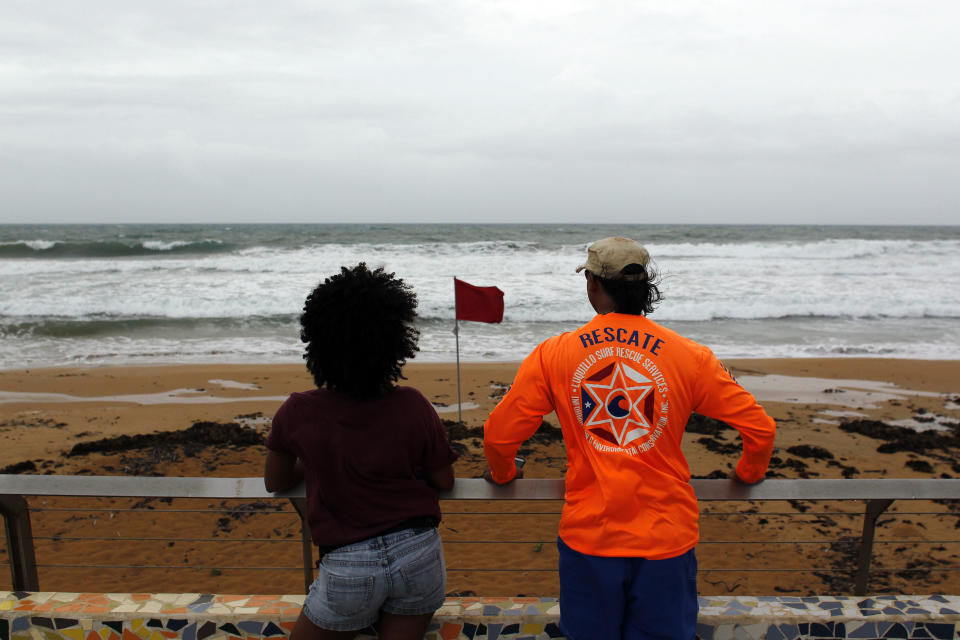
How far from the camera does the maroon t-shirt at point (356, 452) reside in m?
1.68

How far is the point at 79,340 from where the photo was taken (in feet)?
44.3

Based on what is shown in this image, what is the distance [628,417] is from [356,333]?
0.72 m

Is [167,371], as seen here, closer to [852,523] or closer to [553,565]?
[553,565]

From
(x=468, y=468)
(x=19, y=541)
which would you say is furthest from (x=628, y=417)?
(x=468, y=468)

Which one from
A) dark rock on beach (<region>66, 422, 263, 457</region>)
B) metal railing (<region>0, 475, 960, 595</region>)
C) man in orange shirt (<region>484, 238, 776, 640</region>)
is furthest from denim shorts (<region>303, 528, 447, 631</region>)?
dark rock on beach (<region>66, 422, 263, 457</region>)

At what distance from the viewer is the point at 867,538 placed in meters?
2.29

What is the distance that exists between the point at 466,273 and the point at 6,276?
668 inches

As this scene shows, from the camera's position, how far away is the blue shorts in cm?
165

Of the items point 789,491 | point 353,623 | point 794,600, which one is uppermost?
point 789,491

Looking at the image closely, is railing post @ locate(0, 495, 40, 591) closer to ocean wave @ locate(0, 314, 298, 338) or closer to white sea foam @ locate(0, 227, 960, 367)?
white sea foam @ locate(0, 227, 960, 367)

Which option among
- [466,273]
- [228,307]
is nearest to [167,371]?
[228,307]

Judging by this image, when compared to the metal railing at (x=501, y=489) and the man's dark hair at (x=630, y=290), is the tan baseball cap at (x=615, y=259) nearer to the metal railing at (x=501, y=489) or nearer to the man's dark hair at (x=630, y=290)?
the man's dark hair at (x=630, y=290)

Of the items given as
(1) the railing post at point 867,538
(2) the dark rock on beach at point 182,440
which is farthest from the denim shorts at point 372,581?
(2) the dark rock on beach at point 182,440

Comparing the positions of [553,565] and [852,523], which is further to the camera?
[852,523]
